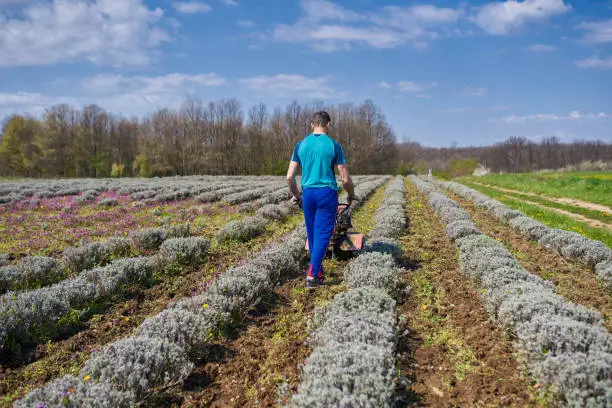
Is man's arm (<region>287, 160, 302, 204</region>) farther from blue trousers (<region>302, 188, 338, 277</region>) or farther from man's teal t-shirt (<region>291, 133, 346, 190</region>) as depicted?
blue trousers (<region>302, 188, 338, 277</region>)

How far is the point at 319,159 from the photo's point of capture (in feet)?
19.8

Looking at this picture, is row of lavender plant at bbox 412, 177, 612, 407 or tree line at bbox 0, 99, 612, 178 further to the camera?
tree line at bbox 0, 99, 612, 178

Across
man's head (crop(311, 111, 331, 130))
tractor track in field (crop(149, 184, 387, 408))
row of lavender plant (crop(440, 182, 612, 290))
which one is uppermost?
man's head (crop(311, 111, 331, 130))

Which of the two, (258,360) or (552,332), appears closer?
(552,332)

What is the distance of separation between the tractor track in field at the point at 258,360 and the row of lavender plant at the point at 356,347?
30 cm

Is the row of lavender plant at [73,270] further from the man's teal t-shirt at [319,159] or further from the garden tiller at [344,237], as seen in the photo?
the man's teal t-shirt at [319,159]

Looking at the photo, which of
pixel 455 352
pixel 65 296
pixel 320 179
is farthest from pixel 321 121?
pixel 65 296

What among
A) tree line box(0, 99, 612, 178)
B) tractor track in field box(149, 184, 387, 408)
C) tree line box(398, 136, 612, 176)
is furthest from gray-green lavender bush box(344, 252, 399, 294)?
tree line box(398, 136, 612, 176)

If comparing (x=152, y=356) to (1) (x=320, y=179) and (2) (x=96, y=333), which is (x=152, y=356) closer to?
(2) (x=96, y=333)

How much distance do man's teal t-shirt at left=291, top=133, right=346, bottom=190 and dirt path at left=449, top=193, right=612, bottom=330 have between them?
4106 mm

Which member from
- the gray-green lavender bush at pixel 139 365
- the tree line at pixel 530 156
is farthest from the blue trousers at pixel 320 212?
the tree line at pixel 530 156

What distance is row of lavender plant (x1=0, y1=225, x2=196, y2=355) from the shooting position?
467 centimetres

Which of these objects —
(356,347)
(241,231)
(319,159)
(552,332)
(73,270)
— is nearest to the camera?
(356,347)

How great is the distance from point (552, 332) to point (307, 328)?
2696 millimetres
